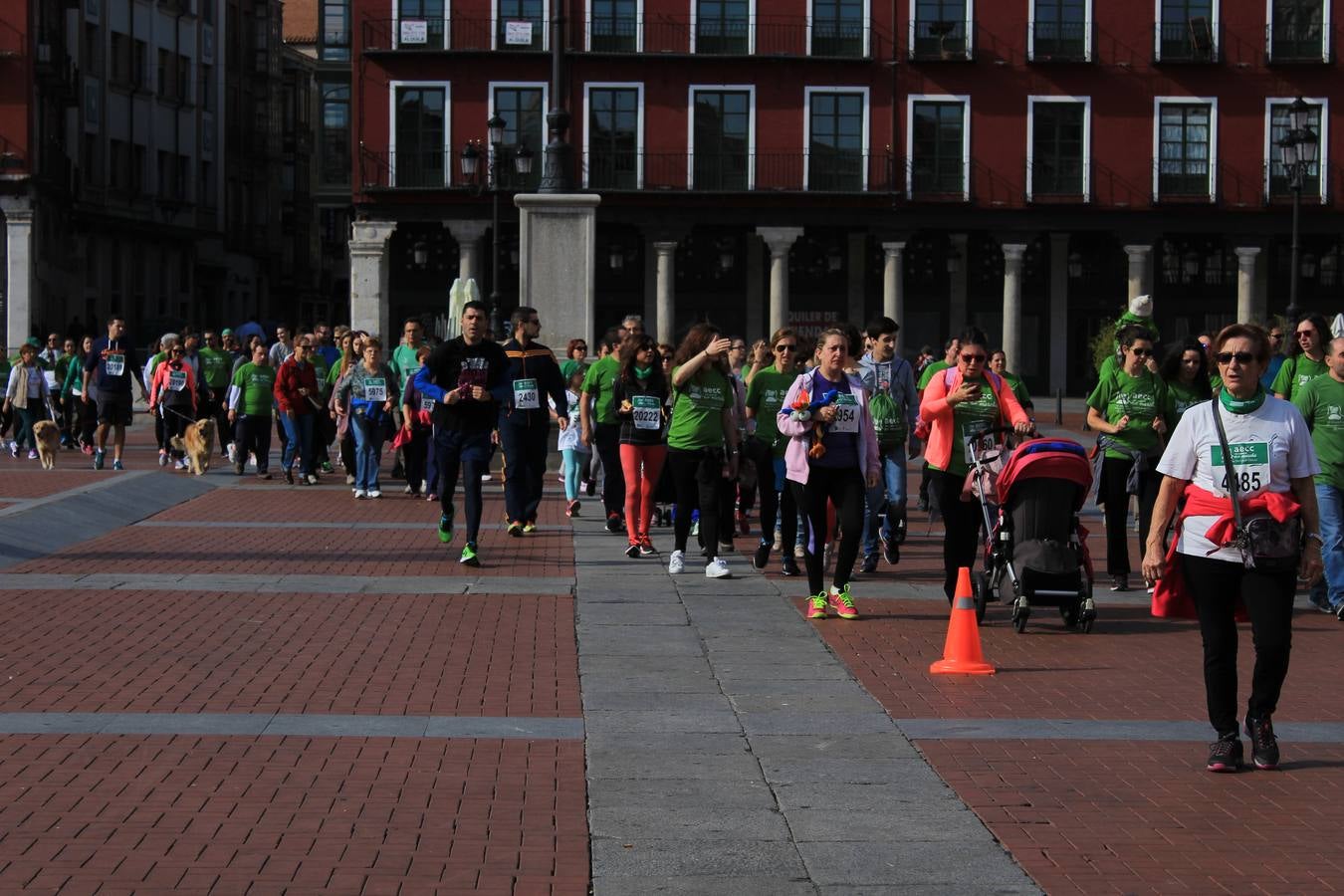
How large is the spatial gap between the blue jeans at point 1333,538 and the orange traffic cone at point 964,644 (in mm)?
3209

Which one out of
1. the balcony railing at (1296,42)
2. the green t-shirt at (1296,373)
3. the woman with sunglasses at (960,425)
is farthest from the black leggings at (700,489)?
the balcony railing at (1296,42)

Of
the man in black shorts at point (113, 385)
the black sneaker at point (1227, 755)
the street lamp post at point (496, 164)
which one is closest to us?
the black sneaker at point (1227, 755)

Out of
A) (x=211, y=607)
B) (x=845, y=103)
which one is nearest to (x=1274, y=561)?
(x=211, y=607)

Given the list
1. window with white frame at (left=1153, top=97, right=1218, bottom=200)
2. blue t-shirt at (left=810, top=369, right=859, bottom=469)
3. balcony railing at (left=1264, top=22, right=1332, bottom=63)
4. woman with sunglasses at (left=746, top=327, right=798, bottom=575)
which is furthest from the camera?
window with white frame at (left=1153, top=97, right=1218, bottom=200)

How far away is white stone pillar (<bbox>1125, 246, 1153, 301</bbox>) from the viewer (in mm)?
50875

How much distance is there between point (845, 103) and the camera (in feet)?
167

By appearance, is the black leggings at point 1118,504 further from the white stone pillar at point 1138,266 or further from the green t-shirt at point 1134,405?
the white stone pillar at point 1138,266

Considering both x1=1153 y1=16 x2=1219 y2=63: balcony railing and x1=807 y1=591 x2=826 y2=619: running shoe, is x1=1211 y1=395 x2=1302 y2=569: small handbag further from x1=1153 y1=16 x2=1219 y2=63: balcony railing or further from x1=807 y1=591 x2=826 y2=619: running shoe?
x1=1153 y1=16 x2=1219 y2=63: balcony railing

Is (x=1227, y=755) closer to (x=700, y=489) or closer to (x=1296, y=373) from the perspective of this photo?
(x=1296, y=373)

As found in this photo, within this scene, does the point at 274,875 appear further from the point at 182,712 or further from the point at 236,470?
the point at 236,470

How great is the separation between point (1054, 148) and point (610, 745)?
45505 mm

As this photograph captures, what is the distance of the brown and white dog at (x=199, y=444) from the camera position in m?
22.2

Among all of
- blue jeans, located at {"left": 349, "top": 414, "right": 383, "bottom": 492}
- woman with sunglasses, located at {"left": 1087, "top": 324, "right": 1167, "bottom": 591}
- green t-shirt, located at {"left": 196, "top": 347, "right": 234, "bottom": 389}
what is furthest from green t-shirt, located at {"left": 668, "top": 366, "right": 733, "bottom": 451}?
green t-shirt, located at {"left": 196, "top": 347, "right": 234, "bottom": 389}

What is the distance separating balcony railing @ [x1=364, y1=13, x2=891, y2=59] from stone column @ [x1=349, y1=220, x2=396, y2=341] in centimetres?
461
